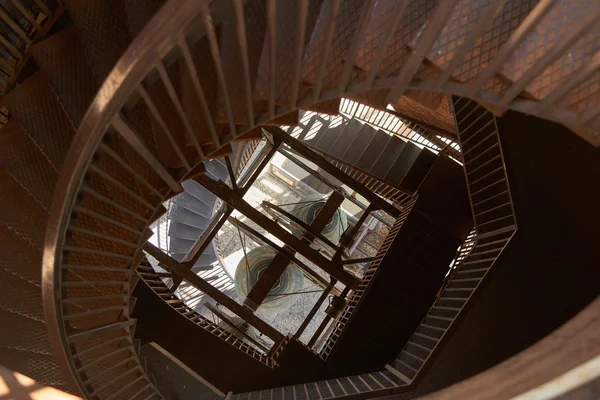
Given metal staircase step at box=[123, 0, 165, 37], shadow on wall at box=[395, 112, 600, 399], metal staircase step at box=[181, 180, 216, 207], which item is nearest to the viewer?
metal staircase step at box=[123, 0, 165, 37]

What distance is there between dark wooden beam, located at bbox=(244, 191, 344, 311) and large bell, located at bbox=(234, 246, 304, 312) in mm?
2069

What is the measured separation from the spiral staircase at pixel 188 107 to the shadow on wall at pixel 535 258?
0.65 ft

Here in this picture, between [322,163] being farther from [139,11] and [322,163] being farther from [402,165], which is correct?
[139,11]

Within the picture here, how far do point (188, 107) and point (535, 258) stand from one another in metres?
3.67

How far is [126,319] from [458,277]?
12.4 feet

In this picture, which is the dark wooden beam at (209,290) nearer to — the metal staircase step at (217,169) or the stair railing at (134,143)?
the stair railing at (134,143)

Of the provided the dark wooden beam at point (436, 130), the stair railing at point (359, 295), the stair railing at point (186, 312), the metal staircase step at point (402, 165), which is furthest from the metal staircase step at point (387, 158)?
the stair railing at point (186, 312)

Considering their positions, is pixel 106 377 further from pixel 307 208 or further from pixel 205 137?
pixel 307 208

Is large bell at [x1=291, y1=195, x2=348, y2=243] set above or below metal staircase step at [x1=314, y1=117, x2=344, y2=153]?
below

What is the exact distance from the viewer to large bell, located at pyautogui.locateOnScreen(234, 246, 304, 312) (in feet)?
31.7

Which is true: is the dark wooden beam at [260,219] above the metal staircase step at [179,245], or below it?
above

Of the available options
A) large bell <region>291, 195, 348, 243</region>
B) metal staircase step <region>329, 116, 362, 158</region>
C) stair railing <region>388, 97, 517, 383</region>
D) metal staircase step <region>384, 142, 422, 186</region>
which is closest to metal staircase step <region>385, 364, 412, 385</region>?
stair railing <region>388, 97, 517, 383</region>

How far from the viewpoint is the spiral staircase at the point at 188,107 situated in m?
2.34

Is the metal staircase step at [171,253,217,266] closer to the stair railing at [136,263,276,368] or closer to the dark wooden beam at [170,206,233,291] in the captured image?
the dark wooden beam at [170,206,233,291]
